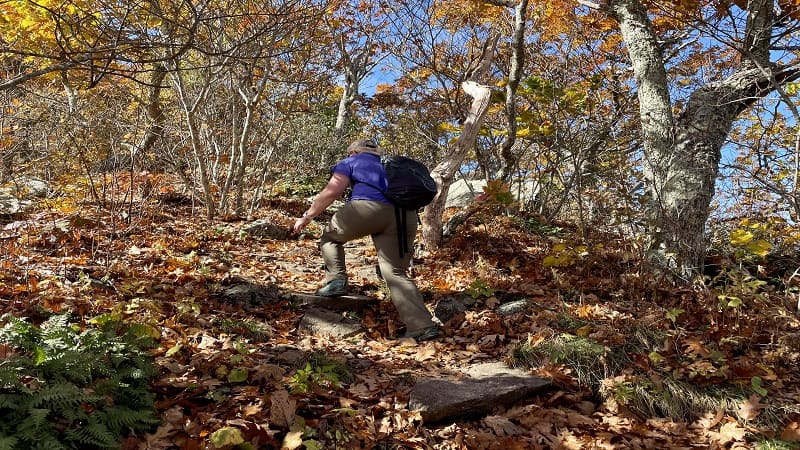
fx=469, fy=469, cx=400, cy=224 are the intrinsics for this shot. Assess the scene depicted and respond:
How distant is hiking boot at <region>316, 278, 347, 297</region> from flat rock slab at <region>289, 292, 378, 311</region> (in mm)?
43

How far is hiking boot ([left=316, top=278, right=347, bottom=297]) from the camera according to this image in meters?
4.96

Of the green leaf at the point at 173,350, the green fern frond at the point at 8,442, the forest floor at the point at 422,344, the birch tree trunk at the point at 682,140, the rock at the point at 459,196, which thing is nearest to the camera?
the green fern frond at the point at 8,442

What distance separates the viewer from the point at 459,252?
276 inches

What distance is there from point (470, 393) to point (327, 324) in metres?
1.86

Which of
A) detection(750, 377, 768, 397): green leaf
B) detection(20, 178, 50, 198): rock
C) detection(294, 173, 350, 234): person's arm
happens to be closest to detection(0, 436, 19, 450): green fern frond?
detection(294, 173, 350, 234): person's arm

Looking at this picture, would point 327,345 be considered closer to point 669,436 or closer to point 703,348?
point 669,436

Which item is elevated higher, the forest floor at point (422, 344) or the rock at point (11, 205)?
the rock at point (11, 205)

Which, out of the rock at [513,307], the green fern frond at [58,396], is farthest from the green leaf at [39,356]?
the rock at [513,307]

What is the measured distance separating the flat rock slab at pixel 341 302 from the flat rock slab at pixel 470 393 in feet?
5.45

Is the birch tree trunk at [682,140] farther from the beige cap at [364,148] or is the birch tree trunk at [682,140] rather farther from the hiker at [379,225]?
the beige cap at [364,148]

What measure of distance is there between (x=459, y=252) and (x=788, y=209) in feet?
12.9

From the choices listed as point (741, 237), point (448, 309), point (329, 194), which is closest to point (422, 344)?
point (448, 309)

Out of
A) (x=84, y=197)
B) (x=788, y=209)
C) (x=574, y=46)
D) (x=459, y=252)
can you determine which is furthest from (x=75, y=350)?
(x=574, y=46)

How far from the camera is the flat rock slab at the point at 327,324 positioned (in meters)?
4.61
